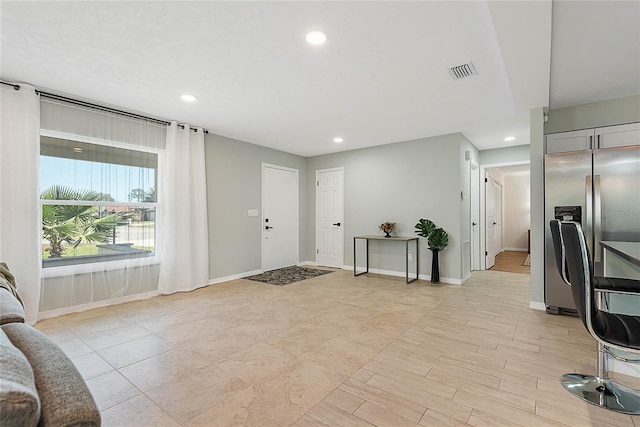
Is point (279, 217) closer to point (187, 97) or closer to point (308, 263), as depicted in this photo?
point (308, 263)

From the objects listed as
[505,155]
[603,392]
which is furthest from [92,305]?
[505,155]

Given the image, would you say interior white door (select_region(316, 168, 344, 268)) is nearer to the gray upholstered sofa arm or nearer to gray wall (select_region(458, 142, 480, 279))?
gray wall (select_region(458, 142, 480, 279))

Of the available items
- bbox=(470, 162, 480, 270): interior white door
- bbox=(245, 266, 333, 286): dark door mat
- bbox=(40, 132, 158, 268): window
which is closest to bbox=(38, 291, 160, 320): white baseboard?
bbox=(40, 132, 158, 268): window

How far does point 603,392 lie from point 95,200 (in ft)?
16.7

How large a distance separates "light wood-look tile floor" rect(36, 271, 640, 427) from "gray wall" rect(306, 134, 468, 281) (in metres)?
1.42

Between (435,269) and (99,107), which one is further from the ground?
(99,107)

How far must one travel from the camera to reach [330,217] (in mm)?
6625

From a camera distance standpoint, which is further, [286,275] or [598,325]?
[286,275]

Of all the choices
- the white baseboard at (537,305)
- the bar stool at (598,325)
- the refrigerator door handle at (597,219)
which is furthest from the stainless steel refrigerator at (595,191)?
the bar stool at (598,325)

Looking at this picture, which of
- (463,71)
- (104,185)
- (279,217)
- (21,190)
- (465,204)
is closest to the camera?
(463,71)

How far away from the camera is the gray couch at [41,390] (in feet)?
1.85

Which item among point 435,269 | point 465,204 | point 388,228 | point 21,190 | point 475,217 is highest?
point 21,190

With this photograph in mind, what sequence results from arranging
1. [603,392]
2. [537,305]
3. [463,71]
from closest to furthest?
[603,392], [463,71], [537,305]

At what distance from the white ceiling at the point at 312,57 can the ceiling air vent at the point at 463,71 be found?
61 millimetres
